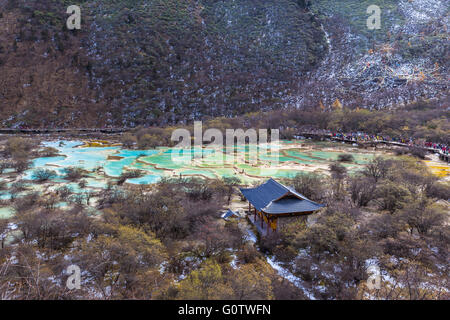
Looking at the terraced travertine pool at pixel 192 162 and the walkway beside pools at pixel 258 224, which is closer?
the walkway beside pools at pixel 258 224

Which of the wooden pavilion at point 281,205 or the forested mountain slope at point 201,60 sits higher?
the forested mountain slope at point 201,60

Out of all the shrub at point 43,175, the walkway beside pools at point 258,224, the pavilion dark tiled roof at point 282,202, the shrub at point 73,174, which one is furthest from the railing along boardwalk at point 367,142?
the shrub at point 43,175

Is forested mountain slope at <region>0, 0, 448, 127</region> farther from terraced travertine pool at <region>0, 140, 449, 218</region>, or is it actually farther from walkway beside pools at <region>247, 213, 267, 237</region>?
walkway beside pools at <region>247, 213, 267, 237</region>

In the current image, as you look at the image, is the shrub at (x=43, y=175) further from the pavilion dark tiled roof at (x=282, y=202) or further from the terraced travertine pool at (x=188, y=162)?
the pavilion dark tiled roof at (x=282, y=202)

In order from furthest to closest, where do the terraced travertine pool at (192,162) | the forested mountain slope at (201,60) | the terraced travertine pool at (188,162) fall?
the forested mountain slope at (201,60)
the terraced travertine pool at (192,162)
the terraced travertine pool at (188,162)

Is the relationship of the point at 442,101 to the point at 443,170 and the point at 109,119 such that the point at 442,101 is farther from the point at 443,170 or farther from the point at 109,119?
the point at 109,119

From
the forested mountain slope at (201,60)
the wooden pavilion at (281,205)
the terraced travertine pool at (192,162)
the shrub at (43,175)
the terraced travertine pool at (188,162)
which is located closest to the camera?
the wooden pavilion at (281,205)

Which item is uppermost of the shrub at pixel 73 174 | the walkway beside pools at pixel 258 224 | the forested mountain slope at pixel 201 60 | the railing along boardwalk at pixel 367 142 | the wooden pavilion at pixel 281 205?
the forested mountain slope at pixel 201 60

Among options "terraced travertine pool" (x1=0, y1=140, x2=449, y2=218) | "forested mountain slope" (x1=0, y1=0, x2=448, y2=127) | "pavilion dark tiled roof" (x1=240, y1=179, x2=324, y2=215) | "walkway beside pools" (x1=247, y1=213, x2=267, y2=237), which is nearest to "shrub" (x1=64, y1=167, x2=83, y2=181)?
"terraced travertine pool" (x1=0, y1=140, x2=449, y2=218)
